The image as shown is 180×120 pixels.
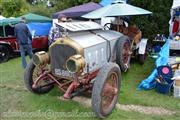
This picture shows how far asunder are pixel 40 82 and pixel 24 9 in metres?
13.7

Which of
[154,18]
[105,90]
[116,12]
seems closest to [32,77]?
[105,90]

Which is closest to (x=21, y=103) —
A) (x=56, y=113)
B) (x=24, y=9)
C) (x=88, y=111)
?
(x=56, y=113)

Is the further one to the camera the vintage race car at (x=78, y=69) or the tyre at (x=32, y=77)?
the tyre at (x=32, y=77)

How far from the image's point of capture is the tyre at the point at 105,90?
457 cm

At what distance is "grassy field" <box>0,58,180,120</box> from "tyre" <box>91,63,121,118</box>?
0.73 feet

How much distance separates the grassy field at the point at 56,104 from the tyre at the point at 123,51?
0.47 meters

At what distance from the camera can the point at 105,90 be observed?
16.1 feet

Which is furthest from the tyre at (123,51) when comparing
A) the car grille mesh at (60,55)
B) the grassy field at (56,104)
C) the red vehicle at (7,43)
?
the red vehicle at (7,43)

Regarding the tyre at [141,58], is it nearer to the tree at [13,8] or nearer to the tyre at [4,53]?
the tyre at [4,53]

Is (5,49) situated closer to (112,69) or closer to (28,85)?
(28,85)

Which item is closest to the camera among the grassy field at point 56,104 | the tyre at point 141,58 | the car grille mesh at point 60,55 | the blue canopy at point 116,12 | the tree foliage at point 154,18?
the grassy field at point 56,104

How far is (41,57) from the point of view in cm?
536

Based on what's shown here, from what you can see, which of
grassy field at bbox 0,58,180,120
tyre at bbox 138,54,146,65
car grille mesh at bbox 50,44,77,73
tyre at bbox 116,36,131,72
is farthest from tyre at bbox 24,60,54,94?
tyre at bbox 138,54,146,65

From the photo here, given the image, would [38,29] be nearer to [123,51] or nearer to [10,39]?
[10,39]
